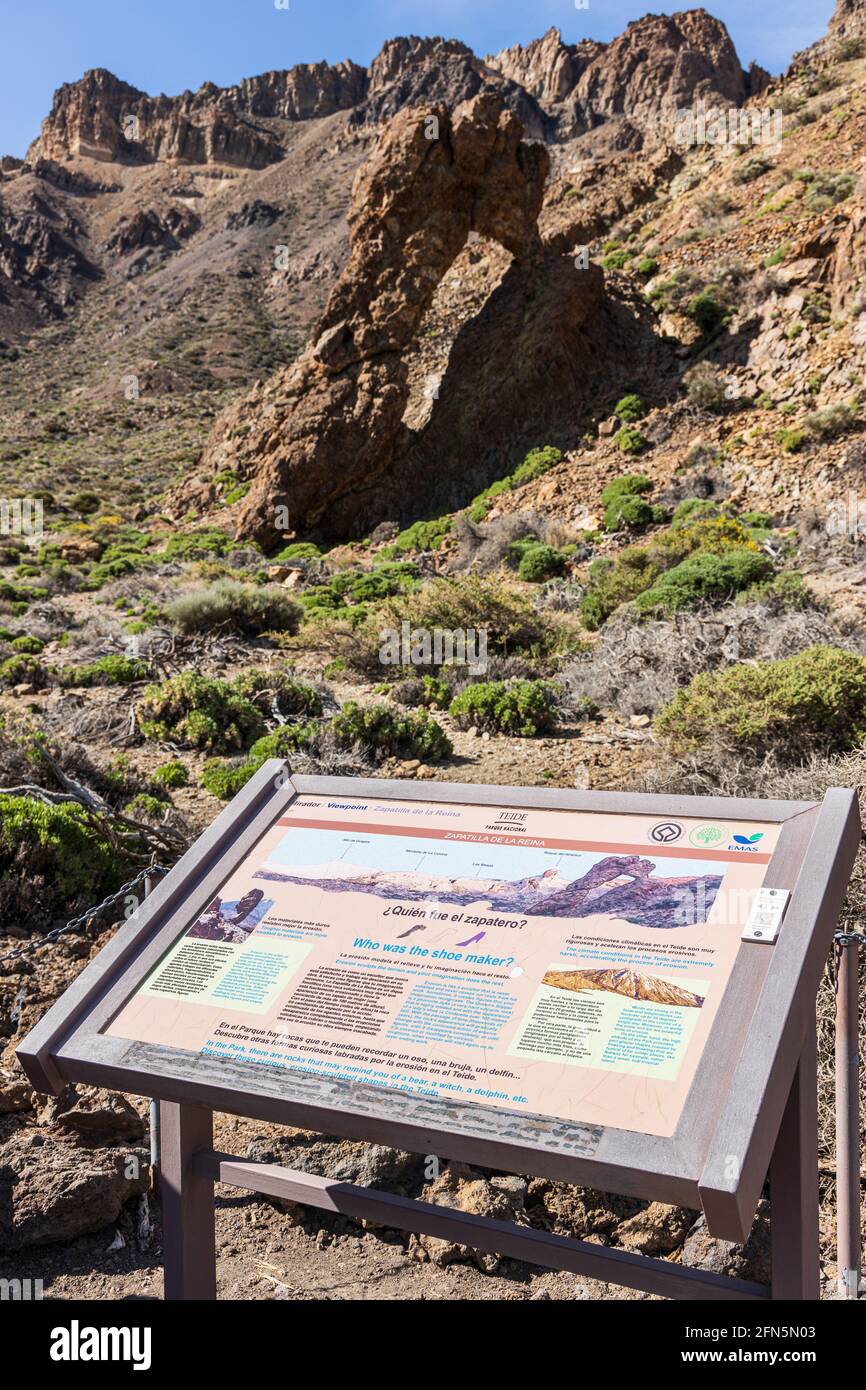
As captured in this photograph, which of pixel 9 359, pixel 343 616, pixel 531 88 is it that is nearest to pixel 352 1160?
pixel 343 616

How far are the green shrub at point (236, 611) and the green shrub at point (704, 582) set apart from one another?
448 centimetres

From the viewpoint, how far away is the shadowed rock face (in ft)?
62.5

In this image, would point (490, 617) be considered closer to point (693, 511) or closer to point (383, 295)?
point (693, 511)

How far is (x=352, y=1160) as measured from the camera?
10.7 feet

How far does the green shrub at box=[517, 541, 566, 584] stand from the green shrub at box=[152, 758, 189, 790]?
332 inches

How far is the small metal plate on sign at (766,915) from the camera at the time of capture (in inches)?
70.7

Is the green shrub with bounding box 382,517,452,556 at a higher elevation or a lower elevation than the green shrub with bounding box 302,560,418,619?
higher

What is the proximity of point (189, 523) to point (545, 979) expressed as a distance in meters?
21.2

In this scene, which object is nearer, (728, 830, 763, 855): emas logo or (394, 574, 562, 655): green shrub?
(728, 830, 763, 855): emas logo

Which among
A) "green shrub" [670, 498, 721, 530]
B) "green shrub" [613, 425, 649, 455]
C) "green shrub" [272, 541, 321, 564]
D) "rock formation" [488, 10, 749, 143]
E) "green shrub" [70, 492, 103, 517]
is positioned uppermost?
"rock formation" [488, 10, 749, 143]

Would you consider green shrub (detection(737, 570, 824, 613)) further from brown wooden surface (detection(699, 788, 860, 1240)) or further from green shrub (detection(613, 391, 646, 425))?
green shrub (detection(613, 391, 646, 425))

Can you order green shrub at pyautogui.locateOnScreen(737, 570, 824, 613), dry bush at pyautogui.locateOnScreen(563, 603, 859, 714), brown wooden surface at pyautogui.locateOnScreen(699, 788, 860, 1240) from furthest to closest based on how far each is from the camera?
green shrub at pyautogui.locateOnScreen(737, 570, 824, 613), dry bush at pyautogui.locateOnScreen(563, 603, 859, 714), brown wooden surface at pyautogui.locateOnScreen(699, 788, 860, 1240)

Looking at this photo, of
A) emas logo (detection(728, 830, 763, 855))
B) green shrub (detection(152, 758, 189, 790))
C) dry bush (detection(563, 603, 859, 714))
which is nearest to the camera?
emas logo (detection(728, 830, 763, 855))

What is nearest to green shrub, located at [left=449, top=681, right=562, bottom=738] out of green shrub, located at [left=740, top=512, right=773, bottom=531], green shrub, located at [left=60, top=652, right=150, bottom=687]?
green shrub, located at [left=60, top=652, right=150, bottom=687]
